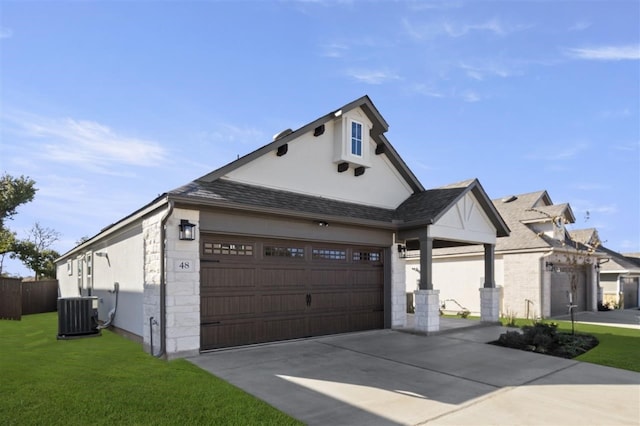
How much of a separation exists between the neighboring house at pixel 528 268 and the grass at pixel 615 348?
129 inches

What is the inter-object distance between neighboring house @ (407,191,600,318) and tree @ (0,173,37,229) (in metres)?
29.4

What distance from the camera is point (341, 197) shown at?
11766mm

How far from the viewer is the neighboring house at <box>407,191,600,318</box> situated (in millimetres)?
17109

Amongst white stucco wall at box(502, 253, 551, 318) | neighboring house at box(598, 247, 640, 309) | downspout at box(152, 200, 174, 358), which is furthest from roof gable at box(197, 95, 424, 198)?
neighboring house at box(598, 247, 640, 309)

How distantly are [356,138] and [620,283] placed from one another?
23.4 m

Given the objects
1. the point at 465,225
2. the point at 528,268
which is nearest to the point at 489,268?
the point at 465,225

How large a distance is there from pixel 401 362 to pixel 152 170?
1331 cm

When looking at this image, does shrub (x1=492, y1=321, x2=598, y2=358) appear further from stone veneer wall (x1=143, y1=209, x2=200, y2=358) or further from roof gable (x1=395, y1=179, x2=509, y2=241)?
stone veneer wall (x1=143, y1=209, x2=200, y2=358)

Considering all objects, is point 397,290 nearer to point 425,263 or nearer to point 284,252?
point 425,263

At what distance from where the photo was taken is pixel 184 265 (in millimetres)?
7965

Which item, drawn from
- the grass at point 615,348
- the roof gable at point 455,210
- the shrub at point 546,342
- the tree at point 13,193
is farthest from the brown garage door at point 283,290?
the tree at point 13,193

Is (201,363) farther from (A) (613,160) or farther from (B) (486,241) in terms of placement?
(A) (613,160)

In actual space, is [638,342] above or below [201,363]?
below

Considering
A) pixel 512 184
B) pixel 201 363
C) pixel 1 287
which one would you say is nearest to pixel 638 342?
pixel 201 363
